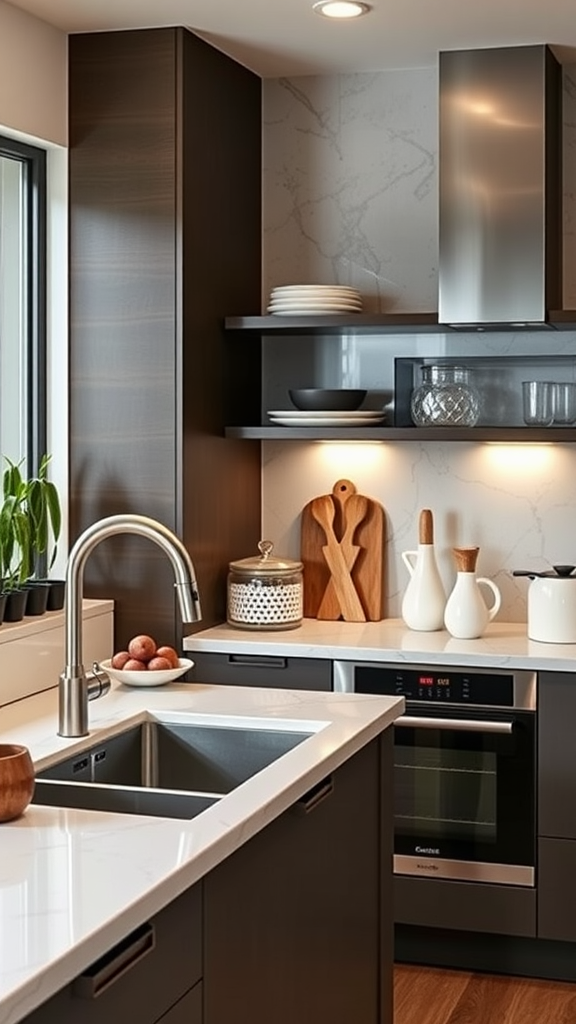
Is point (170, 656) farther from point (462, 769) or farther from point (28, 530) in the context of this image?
point (462, 769)

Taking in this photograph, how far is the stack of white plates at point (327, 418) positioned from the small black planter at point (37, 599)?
97 centimetres

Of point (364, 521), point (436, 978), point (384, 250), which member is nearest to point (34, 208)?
point (384, 250)

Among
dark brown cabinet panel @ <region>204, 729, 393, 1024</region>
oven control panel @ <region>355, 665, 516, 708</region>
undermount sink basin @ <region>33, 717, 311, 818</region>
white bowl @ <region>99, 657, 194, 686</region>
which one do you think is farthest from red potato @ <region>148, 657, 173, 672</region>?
oven control panel @ <region>355, 665, 516, 708</region>

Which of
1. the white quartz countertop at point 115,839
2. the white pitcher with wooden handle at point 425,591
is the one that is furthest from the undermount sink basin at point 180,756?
the white pitcher with wooden handle at point 425,591

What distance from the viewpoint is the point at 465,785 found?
3.85 m

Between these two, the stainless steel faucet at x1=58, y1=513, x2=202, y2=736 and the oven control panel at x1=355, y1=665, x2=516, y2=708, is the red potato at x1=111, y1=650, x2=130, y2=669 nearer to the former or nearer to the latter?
the stainless steel faucet at x1=58, y1=513, x2=202, y2=736

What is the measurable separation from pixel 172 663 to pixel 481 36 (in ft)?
6.38

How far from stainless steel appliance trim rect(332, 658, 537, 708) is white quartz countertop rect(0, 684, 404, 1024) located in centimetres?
68

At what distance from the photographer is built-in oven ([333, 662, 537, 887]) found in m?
3.77

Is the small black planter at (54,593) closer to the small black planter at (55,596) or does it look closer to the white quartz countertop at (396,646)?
the small black planter at (55,596)

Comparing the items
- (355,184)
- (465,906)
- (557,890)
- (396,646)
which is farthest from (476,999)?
(355,184)

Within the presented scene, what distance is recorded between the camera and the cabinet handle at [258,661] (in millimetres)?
3926

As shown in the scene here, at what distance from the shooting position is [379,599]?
4.37 meters

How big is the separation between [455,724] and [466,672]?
0.15m
